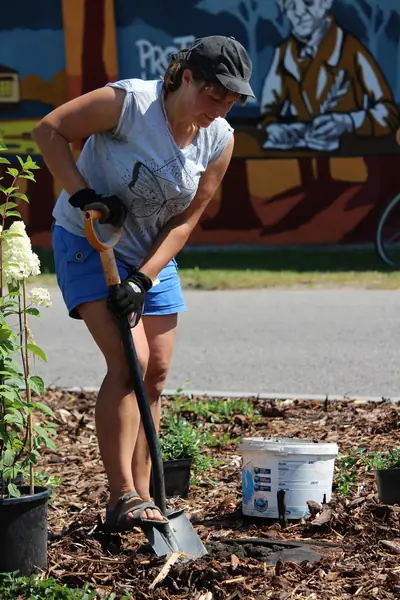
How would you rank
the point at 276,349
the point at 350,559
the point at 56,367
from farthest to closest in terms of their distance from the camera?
the point at 276,349 < the point at 56,367 < the point at 350,559

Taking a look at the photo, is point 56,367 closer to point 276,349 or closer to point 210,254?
point 276,349

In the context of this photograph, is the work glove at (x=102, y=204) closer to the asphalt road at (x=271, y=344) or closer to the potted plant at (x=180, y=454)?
the potted plant at (x=180, y=454)

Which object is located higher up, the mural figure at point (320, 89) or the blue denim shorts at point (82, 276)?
the mural figure at point (320, 89)

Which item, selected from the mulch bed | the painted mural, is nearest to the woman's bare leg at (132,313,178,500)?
the mulch bed

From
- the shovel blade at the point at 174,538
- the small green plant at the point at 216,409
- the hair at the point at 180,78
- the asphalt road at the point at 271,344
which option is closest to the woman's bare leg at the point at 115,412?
the shovel blade at the point at 174,538

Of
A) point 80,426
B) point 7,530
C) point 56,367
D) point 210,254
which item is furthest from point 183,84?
point 210,254

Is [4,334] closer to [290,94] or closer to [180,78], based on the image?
[180,78]

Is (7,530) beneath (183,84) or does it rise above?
beneath

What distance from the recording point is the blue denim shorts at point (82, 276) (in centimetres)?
455

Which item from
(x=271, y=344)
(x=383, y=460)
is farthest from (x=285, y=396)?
(x=271, y=344)

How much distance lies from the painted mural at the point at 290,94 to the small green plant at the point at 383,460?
12.3 m

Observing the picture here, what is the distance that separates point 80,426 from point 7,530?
2772mm

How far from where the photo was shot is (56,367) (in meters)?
9.12

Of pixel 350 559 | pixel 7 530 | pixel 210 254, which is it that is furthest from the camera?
pixel 210 254
